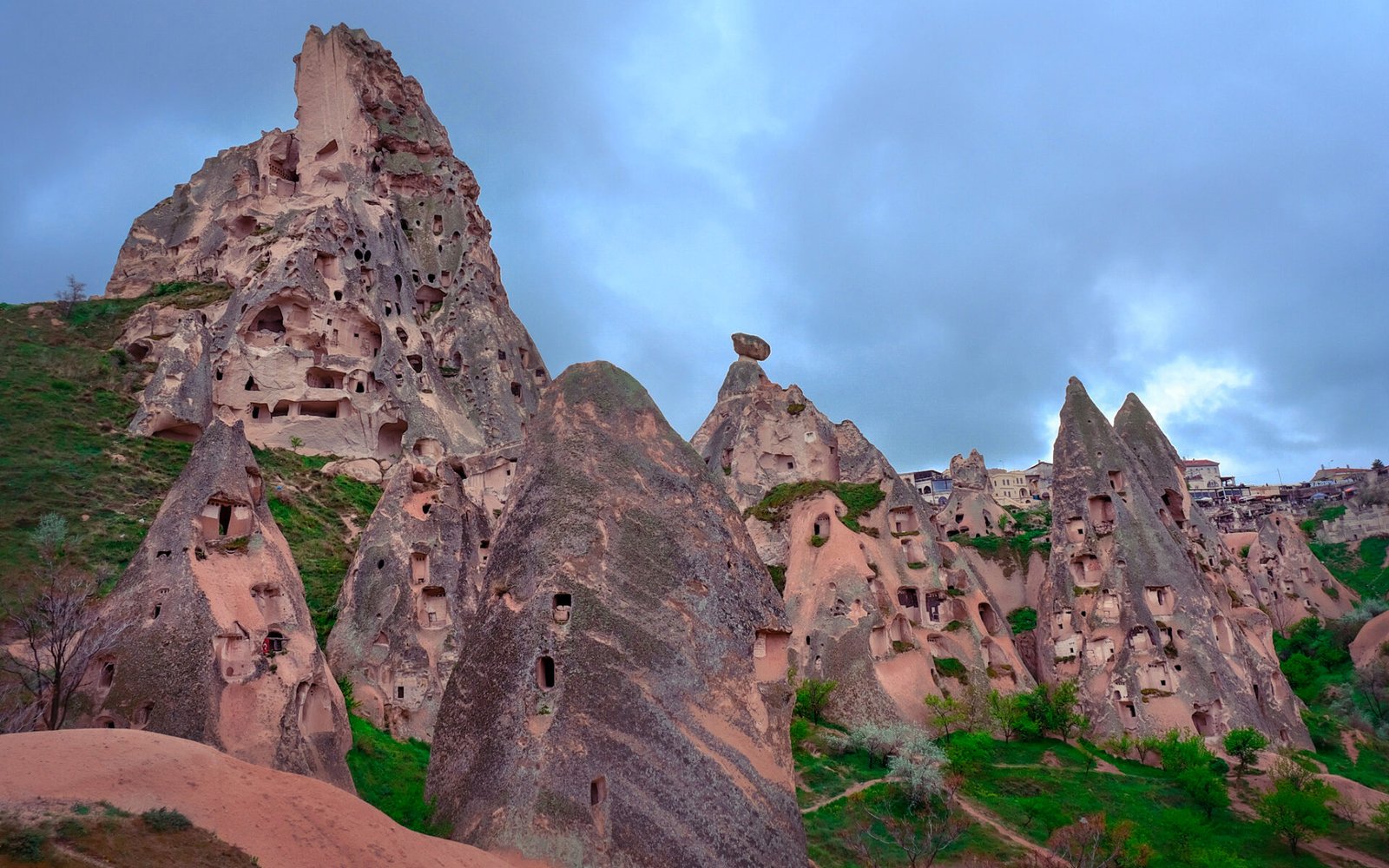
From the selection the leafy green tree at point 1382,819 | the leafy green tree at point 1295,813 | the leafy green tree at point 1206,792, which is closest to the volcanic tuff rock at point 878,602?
the leafy green tree at point 1206,792

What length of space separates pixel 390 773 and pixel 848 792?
1192 cm

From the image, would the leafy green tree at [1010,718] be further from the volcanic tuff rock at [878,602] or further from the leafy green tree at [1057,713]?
the volcanic tuff rock at [878,602]

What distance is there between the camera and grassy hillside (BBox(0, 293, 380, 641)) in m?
25.6

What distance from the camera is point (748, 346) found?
51750mm

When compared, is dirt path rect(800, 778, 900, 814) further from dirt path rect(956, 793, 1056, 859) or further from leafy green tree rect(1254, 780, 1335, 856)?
leafy green tree rect(1254, 780, 1335, 856)

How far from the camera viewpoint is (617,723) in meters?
12.4

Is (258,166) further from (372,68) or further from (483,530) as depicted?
(483,530)

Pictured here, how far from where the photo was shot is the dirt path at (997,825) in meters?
20.9

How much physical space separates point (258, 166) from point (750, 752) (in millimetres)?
59354

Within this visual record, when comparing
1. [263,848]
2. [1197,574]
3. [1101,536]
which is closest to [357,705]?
[263,848]

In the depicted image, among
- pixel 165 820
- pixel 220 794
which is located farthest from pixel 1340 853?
pixel 165 820

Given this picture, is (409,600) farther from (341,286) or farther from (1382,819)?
(341,286)

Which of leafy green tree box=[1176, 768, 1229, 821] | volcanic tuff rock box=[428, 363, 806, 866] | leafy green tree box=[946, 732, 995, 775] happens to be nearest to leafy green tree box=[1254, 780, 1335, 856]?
leafy green tree box=[1176, 768, 1229, 821]

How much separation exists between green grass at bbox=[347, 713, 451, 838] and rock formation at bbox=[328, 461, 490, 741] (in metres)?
1.02
